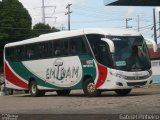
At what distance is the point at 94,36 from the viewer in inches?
980

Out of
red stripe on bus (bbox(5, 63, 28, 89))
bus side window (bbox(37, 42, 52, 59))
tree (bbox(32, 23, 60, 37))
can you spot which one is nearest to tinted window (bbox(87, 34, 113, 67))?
bus side window (bbox(37, 42, 52, 59))

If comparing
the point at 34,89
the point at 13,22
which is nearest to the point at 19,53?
the point at 34,89

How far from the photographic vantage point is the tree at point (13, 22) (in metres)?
74.8

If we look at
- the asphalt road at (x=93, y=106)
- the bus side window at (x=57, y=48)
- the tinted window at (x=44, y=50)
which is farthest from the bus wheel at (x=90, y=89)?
the tinted window at (x=44, y=50)

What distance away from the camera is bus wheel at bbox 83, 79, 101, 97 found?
82.3 ft

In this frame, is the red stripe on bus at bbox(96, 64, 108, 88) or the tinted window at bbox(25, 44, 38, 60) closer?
the red stripe on bus at bbox(96, 64, 108, 88)

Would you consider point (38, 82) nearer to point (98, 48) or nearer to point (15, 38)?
point (98, 48)

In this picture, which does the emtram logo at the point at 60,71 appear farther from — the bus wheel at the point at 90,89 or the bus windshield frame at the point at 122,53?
the bus windshield frame at the point at 122,53

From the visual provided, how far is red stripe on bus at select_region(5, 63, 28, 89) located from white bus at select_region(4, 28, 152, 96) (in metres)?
1.61

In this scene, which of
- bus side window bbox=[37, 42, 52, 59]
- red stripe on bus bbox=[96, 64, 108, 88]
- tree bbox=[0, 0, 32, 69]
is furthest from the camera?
tree bbox=[0, 0, 32, 69]

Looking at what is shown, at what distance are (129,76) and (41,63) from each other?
6.62m

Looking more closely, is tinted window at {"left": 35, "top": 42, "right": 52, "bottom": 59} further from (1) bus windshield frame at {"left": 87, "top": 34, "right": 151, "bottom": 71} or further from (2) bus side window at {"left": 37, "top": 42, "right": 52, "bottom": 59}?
(1) bus windshield frame at {"left": 87, "top": 34, "right": 151, "bottom": 71}

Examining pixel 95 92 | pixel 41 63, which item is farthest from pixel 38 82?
pixel 95 92

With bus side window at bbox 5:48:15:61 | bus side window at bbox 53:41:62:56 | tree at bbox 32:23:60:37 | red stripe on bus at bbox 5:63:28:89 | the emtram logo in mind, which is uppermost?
tree at bbox 32:23:60:37
